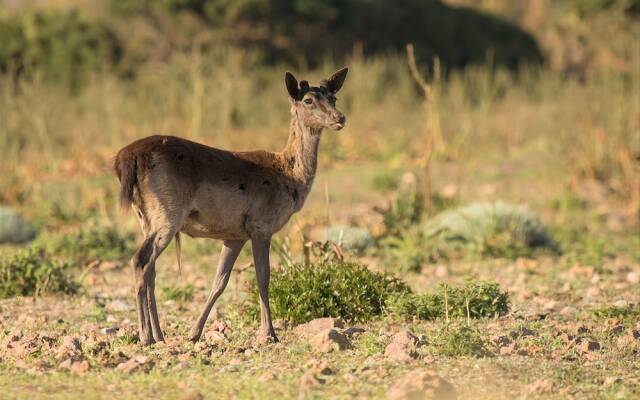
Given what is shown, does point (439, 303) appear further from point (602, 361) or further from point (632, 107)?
point (632, 107)

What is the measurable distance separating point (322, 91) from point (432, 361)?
9.38 ft

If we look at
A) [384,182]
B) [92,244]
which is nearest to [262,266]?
[92,244]

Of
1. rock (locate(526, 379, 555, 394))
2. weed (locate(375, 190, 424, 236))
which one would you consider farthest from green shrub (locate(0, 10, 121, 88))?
rock (locate(526, 379, 555, 394))

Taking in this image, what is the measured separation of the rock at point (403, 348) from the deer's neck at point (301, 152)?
6.02ft

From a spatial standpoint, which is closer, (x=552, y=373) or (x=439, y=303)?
(x=552, y=373)

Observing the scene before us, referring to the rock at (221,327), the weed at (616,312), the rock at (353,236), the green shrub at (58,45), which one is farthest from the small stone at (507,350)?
the green shrub at (58,45)

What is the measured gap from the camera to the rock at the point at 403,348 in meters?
7.39

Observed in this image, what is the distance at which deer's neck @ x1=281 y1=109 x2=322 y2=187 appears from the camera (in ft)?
29.7

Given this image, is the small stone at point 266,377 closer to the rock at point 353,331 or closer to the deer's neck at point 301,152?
the rock at point 353,331

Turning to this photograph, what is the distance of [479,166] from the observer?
2069cm

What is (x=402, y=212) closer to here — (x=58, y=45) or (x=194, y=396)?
(x=194, y=396)

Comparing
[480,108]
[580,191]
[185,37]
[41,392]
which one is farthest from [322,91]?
[185,37]

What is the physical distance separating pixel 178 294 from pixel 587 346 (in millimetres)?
4468

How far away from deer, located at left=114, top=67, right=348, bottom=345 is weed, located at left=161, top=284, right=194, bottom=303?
2221 mm
